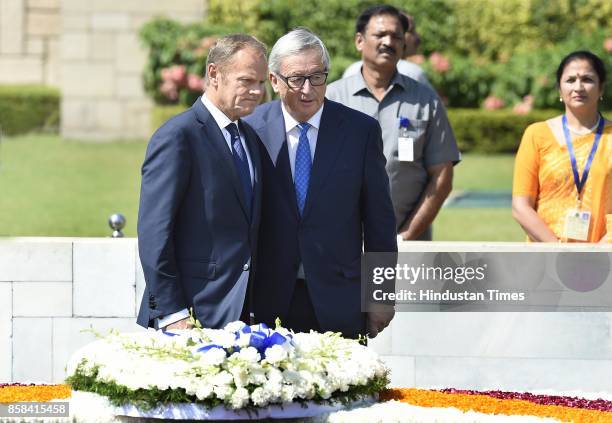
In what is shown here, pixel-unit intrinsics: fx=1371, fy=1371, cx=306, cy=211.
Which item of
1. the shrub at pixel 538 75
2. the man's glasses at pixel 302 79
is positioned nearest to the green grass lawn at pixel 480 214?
the shrub at pixel 538 75

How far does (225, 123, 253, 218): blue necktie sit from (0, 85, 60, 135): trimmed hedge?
1729cm

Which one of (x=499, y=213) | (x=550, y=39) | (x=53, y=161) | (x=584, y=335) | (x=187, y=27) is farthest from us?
(x=550, y=39)

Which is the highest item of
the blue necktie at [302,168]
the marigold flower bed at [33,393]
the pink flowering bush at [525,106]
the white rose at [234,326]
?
the pink flowering bush at [525,106]

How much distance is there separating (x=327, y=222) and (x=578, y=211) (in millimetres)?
2159

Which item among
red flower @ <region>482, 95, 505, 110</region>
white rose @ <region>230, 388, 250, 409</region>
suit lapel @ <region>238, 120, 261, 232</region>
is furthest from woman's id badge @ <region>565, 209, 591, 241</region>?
red flower @ <region>482, 95, 505, 110</region>

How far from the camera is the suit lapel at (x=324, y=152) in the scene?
211 inches

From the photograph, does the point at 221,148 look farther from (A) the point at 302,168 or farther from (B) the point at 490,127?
(B) the point at 490,127

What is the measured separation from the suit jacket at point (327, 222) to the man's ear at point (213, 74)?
1.18 feet

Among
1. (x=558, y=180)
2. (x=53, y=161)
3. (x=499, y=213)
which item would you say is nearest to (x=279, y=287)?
(x=558, y=180)

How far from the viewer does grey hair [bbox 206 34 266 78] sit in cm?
509

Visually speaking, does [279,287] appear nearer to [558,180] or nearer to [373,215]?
[373,215]

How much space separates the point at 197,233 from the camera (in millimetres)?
5098

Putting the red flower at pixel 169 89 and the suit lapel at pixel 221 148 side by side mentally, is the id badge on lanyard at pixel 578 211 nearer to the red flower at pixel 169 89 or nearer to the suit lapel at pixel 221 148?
the suit lapel at pixel 221 148

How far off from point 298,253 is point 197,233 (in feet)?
1.50
